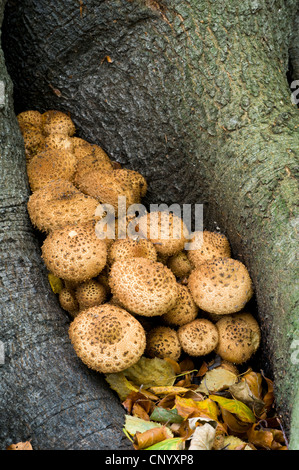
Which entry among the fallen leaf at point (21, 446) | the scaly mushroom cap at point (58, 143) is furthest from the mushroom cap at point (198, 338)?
the scaly mushroom cap at point (58, 143)

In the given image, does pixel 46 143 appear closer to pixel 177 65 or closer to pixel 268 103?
pixel 177 65

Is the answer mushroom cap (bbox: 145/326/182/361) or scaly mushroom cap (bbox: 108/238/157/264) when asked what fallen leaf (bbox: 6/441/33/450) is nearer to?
mushroom cap (bbox: 145/326/182/361)

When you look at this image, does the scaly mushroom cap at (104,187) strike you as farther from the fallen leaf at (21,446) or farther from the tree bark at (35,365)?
the fallen leaf at (21,446)

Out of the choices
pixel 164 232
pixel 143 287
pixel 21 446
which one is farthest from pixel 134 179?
pixel 21 446

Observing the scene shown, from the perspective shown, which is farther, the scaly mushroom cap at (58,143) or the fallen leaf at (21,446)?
the scaly mushroom cap at (58,143)
